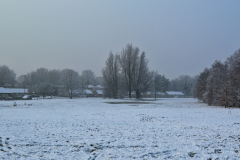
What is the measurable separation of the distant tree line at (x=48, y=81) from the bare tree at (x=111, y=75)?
12.7m

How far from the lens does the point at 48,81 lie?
276ft

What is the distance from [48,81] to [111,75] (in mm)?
33517

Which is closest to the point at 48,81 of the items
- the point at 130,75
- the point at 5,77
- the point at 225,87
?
the point at 5,77

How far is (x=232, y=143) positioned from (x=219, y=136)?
4.55 feet

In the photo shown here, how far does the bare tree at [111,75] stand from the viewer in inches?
2557

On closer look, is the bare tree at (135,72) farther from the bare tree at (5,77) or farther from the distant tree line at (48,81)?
the bare tree at (5,77)

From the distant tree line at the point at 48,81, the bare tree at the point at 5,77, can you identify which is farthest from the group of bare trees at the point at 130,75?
the bare tree at the point at 5,77

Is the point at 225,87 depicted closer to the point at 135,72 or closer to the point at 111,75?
the point at 135,72

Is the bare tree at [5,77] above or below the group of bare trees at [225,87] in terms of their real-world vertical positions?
above

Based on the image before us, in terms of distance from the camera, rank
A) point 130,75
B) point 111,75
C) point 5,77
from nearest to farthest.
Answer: point 130,75 < point 111,75 < point 5,77

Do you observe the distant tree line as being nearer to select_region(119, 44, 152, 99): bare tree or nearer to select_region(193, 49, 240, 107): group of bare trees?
select_region(119, 44, 152, 99): bare tree

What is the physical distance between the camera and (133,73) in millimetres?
60062

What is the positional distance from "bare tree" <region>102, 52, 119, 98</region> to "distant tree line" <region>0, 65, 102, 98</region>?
1266 centimetres

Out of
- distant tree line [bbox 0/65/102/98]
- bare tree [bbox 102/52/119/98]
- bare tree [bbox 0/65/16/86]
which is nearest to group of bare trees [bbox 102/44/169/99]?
bare tree [bbox 102/52/119/98]
